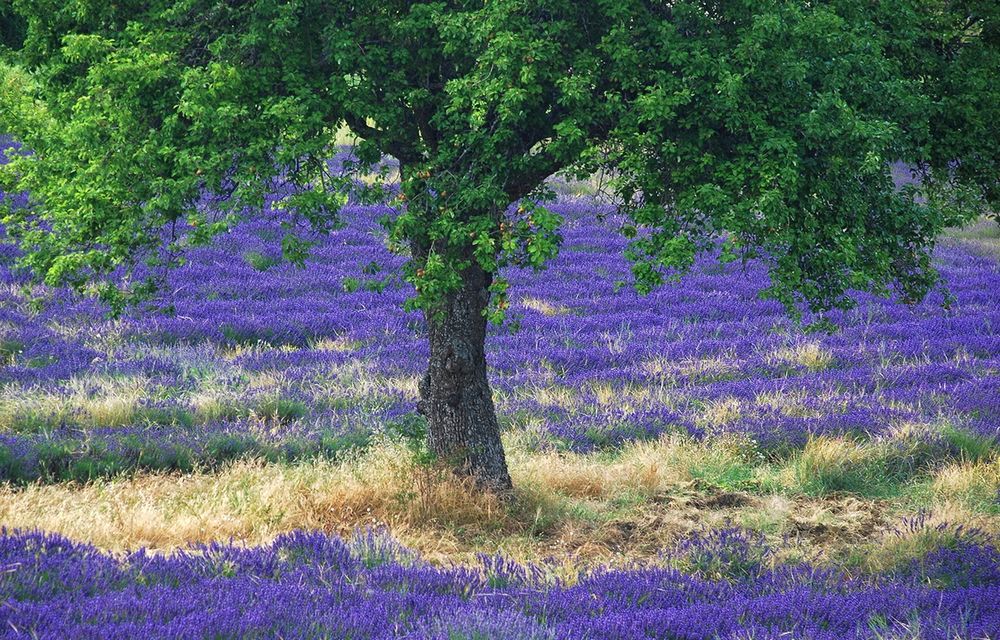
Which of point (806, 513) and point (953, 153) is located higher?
point (953, 153)

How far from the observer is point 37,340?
542 inches

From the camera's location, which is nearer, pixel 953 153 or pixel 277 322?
pixel 953 153

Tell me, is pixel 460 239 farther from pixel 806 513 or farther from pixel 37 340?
pixel 37 340

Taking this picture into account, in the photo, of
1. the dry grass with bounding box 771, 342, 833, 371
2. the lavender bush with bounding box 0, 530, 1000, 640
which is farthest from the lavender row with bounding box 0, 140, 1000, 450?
the lavender bush with bounding box 0, 530, 1000, 640

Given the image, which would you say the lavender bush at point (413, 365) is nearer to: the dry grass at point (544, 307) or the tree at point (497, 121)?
the dry grass at point (544, 307)

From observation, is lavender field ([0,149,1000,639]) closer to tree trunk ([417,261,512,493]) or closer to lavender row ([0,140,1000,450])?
lavender row ([0,140,1000,450])

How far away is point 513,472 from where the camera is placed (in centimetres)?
953

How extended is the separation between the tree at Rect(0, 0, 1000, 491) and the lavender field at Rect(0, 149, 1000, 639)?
33.2 inches

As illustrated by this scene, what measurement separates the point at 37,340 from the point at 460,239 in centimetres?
956

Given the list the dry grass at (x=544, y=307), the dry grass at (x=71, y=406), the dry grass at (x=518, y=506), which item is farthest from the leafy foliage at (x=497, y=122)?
the dry grass at (x=544, y=307)

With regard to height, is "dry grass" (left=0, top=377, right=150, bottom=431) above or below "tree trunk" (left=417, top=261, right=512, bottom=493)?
below

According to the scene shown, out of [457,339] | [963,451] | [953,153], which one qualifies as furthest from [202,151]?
[963,451]

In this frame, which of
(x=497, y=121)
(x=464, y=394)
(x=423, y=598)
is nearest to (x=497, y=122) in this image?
(x=497, y=121)

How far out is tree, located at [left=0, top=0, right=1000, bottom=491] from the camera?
248 inches
